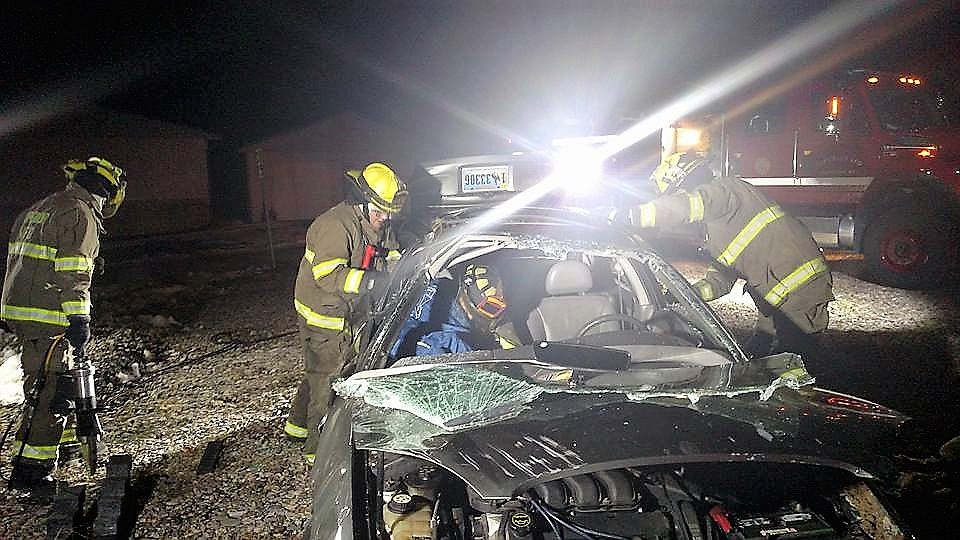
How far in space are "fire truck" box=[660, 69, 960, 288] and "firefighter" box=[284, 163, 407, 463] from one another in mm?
6608

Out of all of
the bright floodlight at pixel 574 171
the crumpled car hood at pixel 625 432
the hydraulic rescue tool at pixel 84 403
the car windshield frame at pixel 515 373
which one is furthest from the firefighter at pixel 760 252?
the hydraulic rescue tool at pixel 84 403

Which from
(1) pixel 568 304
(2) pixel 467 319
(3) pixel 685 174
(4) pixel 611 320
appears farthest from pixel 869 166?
(2) pixel 467 319

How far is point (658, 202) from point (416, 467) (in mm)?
2415

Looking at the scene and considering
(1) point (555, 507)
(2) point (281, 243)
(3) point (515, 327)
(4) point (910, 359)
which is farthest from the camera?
(2) point (281, 243)

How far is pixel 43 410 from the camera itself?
3.92 metres

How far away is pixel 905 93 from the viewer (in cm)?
838

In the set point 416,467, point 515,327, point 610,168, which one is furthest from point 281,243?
point 416,467

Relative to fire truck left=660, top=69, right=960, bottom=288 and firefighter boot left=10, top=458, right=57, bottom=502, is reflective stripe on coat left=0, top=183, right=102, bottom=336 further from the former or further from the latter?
fire truck left=660, top=69, right=960, bottom=288

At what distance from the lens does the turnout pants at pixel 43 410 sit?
151 inches

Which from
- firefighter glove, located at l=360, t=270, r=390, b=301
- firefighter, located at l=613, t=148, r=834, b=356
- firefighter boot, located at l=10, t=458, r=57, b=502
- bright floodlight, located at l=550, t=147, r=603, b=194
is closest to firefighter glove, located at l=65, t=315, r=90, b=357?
firefighter boot, located at l=10, t=458, r=57, b=502

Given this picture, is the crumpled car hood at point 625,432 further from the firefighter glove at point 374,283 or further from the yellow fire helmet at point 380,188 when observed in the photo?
the yellow fire helmet at point 380,188

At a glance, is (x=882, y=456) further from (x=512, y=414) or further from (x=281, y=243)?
(x=281, y=243)

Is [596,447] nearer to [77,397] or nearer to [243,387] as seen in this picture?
[77,397]

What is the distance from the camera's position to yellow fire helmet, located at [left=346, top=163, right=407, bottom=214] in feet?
12.9
